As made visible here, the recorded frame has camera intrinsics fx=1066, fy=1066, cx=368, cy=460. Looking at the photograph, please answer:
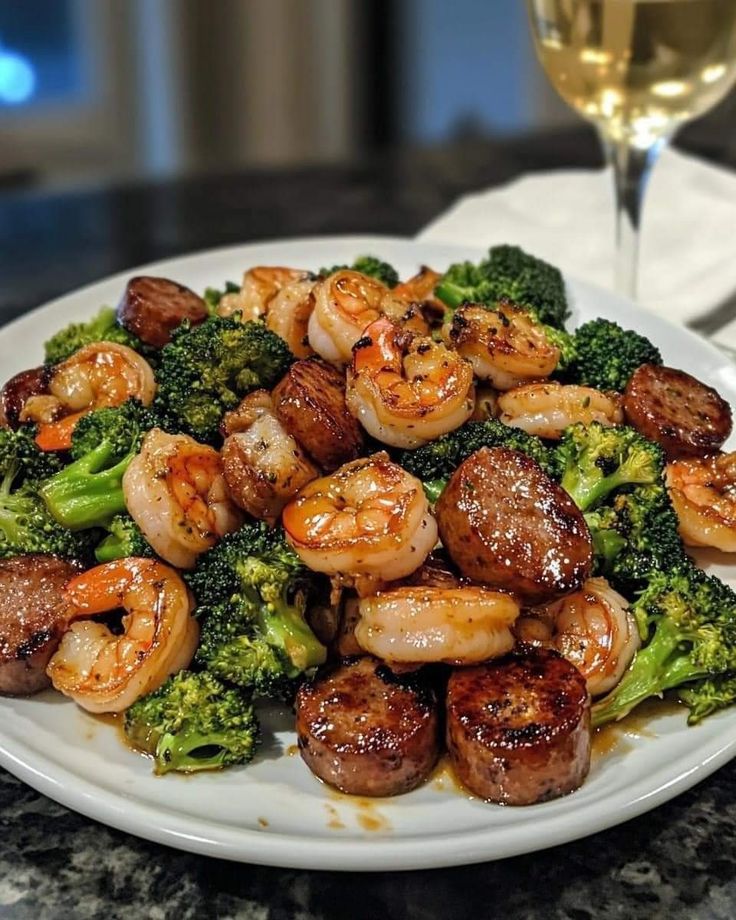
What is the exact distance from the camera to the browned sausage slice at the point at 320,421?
5.78ft

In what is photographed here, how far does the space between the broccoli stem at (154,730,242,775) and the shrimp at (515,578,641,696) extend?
0.48 metres

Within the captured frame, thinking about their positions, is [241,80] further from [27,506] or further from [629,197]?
[27,506]

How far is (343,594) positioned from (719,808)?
644 mm

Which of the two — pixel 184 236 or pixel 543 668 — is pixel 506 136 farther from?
pixel 543 668

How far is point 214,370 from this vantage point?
192cm

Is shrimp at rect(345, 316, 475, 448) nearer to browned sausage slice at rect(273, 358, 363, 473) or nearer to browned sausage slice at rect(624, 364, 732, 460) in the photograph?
browned sausage slice at rect(273, 358, 363, 473)

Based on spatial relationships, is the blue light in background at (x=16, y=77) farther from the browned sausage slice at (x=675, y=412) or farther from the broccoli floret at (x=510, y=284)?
the browned sausage slice at (x=675, y=412)

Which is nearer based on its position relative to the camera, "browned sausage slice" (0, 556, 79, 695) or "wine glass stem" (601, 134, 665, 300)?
"browned sausage slice" (0, 556, 79, 695)

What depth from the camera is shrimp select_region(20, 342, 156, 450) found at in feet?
6.72

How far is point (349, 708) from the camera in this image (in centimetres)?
152

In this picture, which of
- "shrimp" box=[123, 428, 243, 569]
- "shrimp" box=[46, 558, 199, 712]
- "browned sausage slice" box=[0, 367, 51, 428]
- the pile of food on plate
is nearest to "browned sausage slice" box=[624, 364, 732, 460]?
the pile of food on plate

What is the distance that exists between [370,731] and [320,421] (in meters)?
0.53

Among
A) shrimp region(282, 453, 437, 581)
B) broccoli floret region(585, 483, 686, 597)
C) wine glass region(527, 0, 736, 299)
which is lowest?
broccoli floret region(585, 483, 686, 597)

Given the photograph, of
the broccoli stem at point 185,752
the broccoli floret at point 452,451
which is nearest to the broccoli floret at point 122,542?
the broccoli stem at point 185,752
